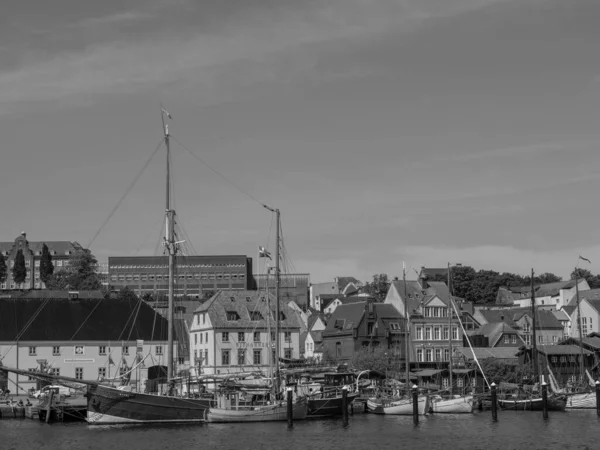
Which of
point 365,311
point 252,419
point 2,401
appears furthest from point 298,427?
point 365,311

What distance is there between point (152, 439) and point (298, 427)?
13.8 meters

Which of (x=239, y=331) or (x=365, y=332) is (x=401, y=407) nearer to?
(x=239, y=331)

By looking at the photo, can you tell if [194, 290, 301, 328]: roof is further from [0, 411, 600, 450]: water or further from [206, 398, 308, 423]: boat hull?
[0, 411, 600, 450]: water

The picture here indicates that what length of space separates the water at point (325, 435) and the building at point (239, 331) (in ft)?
118

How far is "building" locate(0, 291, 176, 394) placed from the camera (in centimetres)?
10800

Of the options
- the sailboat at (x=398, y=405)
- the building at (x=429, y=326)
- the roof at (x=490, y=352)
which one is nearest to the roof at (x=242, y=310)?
the building at (x=429, y=326)

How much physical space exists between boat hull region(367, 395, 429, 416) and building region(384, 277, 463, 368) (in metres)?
36.5

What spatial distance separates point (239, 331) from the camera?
118000 mm

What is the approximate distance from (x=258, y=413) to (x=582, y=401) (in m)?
36.0

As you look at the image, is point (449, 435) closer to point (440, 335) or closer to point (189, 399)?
point (189, 399)

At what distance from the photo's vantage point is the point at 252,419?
7788 cm

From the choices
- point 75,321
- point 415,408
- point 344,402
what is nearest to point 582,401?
point 415,408

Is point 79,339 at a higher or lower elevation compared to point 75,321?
lower

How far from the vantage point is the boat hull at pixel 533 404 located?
9281 cm
